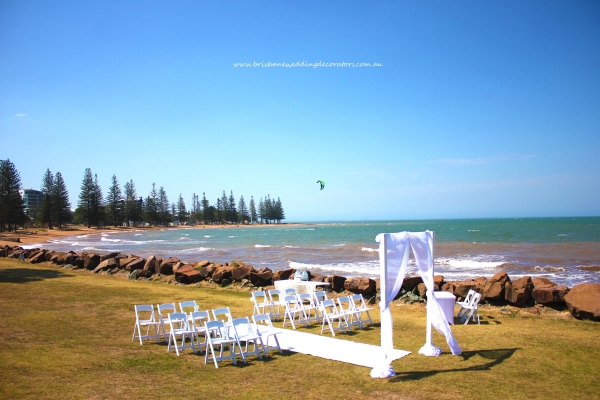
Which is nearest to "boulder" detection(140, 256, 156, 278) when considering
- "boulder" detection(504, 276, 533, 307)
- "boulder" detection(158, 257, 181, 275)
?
"boulder" detection(158, 257, 181, 275)

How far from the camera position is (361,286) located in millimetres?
13680

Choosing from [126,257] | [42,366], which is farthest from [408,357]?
[126,257]

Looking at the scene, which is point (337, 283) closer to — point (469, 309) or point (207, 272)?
point (469, 309)

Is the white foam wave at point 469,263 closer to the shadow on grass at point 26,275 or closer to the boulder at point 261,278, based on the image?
the boulder at point 261,278

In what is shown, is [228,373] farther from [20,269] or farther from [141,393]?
[20,269]

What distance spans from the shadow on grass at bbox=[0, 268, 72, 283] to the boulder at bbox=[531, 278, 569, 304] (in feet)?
56.3

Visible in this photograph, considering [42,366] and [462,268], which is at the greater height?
[42,366]

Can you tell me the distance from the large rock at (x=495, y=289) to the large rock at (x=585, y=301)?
1615 mm

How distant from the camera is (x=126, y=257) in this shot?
21.5 m

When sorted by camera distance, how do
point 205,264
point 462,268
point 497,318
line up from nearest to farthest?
point 497,318
point 205,264
point 462,268

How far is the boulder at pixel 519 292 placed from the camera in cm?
1179

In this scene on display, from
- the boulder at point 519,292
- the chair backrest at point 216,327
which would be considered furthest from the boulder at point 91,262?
the boulder at point 519,292

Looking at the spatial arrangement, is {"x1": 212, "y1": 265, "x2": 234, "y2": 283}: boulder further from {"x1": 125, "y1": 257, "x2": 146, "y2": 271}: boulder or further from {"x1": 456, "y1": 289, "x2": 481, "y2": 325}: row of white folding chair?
{"x1": 456, "y1": 289, "x2": 481, "y2": 325}: row of white folding chair

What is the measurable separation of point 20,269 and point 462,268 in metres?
22.9
